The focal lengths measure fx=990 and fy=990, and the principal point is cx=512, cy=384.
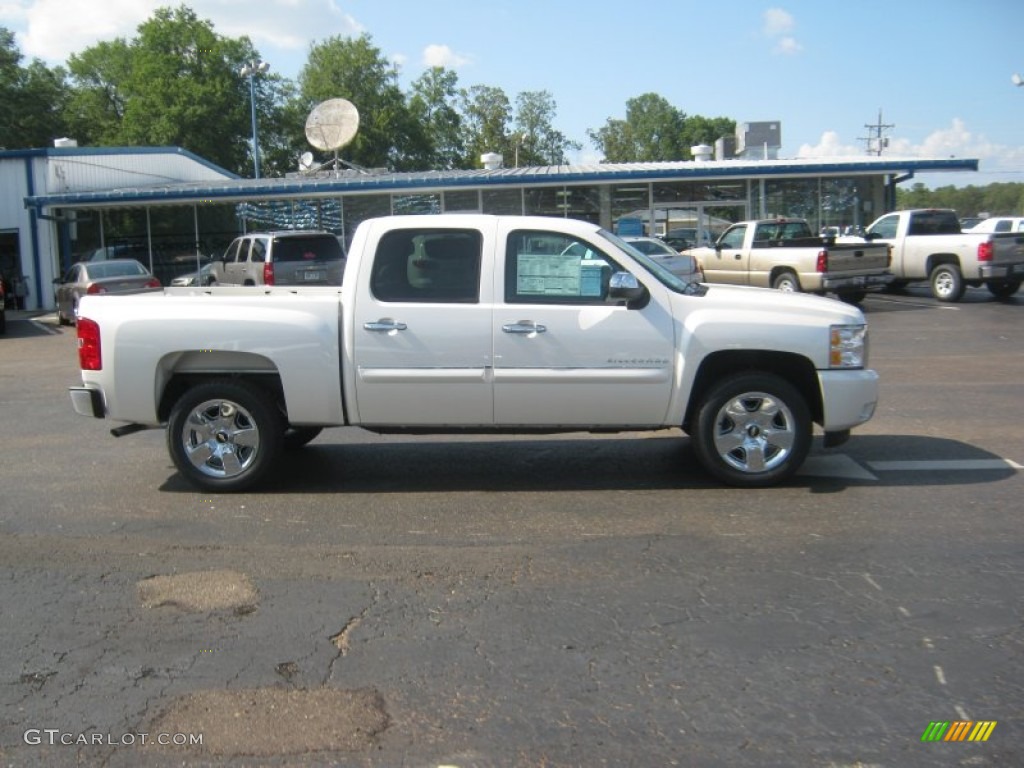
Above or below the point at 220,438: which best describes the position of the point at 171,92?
above

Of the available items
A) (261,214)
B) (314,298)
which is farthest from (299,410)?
(261,214)

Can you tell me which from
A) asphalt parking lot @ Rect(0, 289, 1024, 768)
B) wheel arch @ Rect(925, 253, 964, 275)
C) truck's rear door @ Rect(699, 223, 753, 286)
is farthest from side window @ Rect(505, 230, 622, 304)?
wheel arch @ Rect(925, 253, 964, 275)

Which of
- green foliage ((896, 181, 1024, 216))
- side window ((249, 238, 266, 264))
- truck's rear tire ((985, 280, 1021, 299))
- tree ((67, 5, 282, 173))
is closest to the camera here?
side window ((249, 238, 266, 264))

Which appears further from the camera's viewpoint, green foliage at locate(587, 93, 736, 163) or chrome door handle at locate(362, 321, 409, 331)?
green foliage at locate(587, 93, 736, 163)

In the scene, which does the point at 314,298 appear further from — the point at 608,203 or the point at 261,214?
the point at 261,214

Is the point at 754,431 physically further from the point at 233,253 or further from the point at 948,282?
the point at 233,253

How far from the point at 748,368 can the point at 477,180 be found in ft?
71.9

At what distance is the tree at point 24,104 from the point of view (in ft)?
196

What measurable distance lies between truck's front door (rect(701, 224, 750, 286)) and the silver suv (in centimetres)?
845

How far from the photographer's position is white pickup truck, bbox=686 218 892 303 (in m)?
20.2

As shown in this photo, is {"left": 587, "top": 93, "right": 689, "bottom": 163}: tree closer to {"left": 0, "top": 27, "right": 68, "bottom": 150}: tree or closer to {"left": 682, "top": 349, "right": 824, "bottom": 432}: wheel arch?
{"left": 0, "top": 27, "right": 68, "bottom": 150}: tree

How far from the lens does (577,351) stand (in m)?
6.65

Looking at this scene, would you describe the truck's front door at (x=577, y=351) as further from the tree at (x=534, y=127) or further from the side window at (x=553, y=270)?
the tree at (x=534, y=127)

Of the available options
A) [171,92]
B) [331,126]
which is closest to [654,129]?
[171,92]
